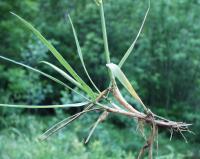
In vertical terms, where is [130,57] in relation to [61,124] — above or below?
below

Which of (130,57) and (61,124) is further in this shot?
Answer: (130,57)

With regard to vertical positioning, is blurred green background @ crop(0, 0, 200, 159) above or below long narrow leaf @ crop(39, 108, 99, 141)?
below

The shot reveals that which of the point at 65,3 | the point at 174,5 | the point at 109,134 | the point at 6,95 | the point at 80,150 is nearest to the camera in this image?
the point at 80,150

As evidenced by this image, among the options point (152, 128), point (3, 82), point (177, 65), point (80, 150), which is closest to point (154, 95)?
point (177, 65)

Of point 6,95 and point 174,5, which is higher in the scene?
point 174,5

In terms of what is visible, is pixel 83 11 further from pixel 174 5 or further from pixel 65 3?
pixel 174 5

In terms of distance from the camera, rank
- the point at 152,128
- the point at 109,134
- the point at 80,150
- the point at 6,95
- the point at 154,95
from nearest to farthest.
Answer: the point at 152,128 → the point at 80,150 → the point at 109,134 → the point at 6,95 → the point at 154,95

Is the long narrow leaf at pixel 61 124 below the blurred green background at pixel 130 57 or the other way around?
the other way around

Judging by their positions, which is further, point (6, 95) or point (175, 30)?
point (175, 30)

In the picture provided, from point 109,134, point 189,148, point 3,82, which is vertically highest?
point 3,82

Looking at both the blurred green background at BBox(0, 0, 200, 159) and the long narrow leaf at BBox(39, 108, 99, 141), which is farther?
the blurred green background at BBox(0, 0, 200, 159)

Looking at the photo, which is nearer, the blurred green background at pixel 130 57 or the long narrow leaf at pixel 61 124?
the long narrow leaf at pixel 61 124
